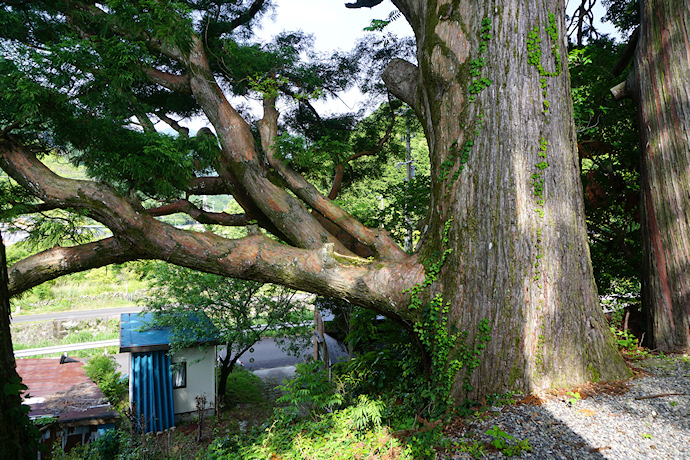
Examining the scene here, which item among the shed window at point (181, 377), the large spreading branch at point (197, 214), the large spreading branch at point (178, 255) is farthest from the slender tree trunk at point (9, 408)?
the shed window at point (181, 377)

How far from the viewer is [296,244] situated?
6180mm

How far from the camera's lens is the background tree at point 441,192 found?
3.94 meters

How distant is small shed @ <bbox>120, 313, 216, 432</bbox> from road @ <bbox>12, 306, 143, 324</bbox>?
40.6 ft

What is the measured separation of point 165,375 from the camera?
11.4 m

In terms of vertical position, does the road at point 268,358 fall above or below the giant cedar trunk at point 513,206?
below

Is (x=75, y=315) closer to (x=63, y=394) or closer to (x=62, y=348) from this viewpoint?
(x=62, y=348)

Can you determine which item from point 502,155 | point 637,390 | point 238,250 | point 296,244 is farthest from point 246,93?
point 637,390

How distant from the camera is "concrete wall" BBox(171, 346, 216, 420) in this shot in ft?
38.8

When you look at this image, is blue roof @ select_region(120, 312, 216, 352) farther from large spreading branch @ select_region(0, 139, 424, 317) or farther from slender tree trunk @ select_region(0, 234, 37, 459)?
slender tree trunk @ select_region(0, 234, 37, 459)

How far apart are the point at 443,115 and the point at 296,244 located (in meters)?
2.83

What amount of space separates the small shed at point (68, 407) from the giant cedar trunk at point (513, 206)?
7.15m

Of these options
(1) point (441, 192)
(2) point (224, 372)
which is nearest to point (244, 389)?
(2) point (224, 372)

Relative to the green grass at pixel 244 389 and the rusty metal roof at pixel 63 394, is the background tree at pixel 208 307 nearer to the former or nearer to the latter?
the rusty metal roof at pixel 63 394

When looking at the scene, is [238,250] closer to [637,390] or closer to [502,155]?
[502,155]
